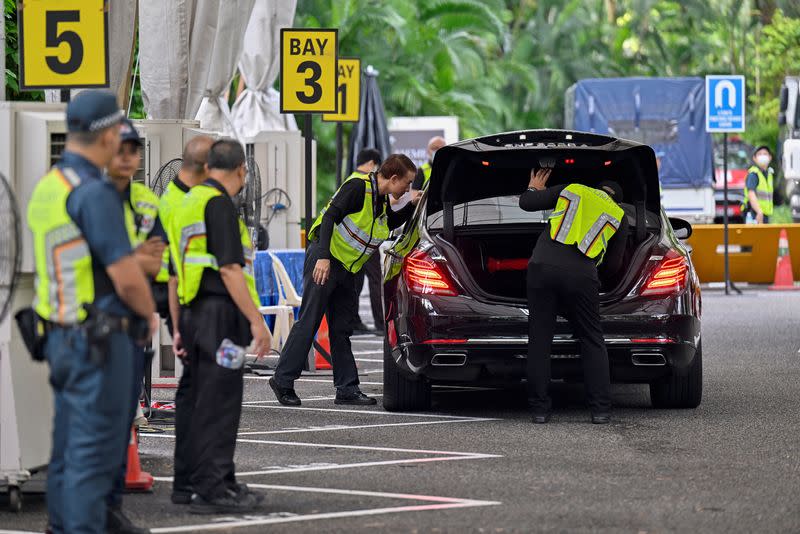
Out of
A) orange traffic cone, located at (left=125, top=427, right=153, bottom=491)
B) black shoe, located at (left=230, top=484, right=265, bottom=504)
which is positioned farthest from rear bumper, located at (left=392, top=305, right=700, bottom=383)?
black shoe, located at (left=230, top=484, right=265, bottom=504)

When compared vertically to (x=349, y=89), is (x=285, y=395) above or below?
below

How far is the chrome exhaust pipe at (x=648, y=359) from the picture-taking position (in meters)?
10.9

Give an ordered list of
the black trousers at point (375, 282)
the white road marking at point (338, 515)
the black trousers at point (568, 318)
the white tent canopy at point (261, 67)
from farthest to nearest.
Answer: the white tent canopy at point (261, 67) < the black trousers at point (375, 282) < the black trousers at point (568, 318) < the white road marking at point (338, 515)

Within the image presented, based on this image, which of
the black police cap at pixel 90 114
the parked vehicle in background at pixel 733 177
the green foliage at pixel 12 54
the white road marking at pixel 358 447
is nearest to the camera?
the black police cap at pixel 90 114

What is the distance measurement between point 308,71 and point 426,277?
4294 mm

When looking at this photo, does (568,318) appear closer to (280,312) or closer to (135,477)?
(135,477)

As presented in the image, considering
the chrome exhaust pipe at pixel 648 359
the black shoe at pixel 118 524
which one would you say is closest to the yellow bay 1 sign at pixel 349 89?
the chrome exhaust pipe at pixel 648 359

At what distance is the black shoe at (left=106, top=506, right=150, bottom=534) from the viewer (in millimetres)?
7090

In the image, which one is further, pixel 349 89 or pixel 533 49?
pixel 533 49

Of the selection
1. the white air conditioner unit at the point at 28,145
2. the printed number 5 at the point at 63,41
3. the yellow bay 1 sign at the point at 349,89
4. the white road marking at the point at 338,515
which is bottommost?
the white road marking at the point at 338,515

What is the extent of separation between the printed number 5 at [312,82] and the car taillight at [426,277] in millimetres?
3926

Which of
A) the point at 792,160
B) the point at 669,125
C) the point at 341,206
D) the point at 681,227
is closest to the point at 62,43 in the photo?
the point at 341,206

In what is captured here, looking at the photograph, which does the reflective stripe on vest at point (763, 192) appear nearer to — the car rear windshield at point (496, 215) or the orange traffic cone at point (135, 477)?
the car rear windshield at point (496, 215)

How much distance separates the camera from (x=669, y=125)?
32938mm
